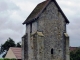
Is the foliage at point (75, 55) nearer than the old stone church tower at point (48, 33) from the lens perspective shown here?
No

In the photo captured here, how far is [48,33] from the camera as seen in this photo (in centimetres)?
4709

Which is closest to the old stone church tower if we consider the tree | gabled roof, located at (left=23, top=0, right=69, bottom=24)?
gabled roof, located at (left=23, top=0, right=69, bottom=24)

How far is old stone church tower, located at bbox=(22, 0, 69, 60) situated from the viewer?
4592cm

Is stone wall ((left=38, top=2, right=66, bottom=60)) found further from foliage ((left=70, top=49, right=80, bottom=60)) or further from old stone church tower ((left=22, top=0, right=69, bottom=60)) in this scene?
foliage ((left=70, top=49, right=80, bottom=60))

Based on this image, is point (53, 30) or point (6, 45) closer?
point (53, 30)

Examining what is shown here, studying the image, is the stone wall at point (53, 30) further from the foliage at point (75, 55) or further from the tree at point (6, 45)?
the tree at point (6, 45)

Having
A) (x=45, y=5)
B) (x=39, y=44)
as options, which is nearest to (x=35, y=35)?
(x=39, y=44)

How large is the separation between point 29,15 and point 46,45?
598cm

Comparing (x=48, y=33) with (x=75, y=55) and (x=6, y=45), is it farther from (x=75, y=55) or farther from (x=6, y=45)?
(x=6, y=45)

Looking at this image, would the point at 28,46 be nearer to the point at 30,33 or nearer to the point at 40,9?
the point at 30,33

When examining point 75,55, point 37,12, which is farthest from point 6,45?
point 37,12

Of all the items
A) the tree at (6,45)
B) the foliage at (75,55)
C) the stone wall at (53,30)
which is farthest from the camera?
the tree at (6,45)

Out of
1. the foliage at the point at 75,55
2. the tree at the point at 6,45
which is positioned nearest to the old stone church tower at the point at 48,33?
the foliage at the point at 75,55

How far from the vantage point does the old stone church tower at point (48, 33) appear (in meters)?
45.9
